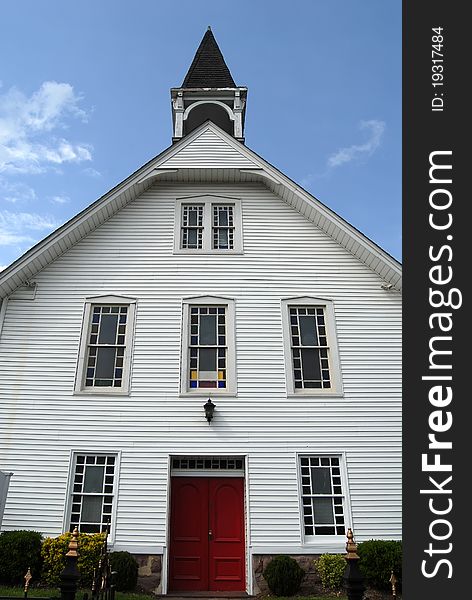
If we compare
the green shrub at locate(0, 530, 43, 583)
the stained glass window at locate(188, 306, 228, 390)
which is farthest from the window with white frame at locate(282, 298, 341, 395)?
the green shrub at locate(0, 530, 43, 583)

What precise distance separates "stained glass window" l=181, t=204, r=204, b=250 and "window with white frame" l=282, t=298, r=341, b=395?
288 centimetres

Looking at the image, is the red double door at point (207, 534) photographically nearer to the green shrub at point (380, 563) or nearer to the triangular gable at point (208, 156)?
the green shrub at point (380, 563)

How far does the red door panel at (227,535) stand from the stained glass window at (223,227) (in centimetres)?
578

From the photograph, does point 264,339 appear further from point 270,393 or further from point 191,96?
point 191,96

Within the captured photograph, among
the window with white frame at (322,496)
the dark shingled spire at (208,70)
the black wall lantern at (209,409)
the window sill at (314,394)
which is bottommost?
the window with white frame at (322,496)

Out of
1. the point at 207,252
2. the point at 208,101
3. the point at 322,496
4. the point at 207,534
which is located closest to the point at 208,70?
the point at 208,101

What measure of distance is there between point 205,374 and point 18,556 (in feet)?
16.7

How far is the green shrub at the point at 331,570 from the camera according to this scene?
1066 centimetres

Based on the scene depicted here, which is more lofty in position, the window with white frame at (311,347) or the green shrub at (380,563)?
the window with white frame at (311,347)

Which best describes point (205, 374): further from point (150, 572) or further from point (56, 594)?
point (56, 594)

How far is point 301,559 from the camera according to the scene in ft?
36.1

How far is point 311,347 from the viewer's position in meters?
13.1

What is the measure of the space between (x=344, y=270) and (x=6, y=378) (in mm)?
8321

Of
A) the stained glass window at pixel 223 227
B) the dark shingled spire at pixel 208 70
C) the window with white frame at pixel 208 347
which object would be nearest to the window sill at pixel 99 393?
the window with white frame at pixel 208 347
